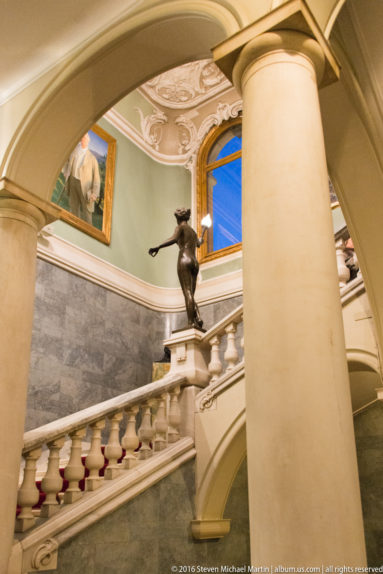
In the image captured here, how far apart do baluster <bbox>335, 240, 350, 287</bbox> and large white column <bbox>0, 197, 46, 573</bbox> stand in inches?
132

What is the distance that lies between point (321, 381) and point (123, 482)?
133 inches

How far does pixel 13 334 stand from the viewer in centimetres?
421

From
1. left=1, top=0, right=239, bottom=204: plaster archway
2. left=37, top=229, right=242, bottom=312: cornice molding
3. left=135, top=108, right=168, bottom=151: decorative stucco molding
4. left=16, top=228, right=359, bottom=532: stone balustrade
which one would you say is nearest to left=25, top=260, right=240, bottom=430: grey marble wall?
left=37, top=229, right=242, bottom=312: cornice molding

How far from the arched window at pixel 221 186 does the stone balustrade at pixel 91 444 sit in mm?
5621

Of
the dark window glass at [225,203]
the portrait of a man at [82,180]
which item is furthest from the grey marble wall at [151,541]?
the dark window glass at [225,203]

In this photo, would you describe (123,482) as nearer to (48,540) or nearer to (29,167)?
(48,540)

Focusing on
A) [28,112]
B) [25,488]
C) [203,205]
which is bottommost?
[25,488]

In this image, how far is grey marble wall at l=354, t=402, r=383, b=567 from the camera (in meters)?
7.28

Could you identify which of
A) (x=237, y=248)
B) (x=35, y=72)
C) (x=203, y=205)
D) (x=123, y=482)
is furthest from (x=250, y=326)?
(x=203, y=205)

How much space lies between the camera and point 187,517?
5.68 metres

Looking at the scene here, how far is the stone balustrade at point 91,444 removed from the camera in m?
4.43

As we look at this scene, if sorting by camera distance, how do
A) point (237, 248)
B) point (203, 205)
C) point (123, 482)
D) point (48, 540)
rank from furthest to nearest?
point (203, 205), point (237, 248), point (123, 482), point (48, 540)

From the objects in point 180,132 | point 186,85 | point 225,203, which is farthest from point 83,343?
point 186,85

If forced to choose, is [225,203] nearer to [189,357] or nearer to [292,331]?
[189,357]
